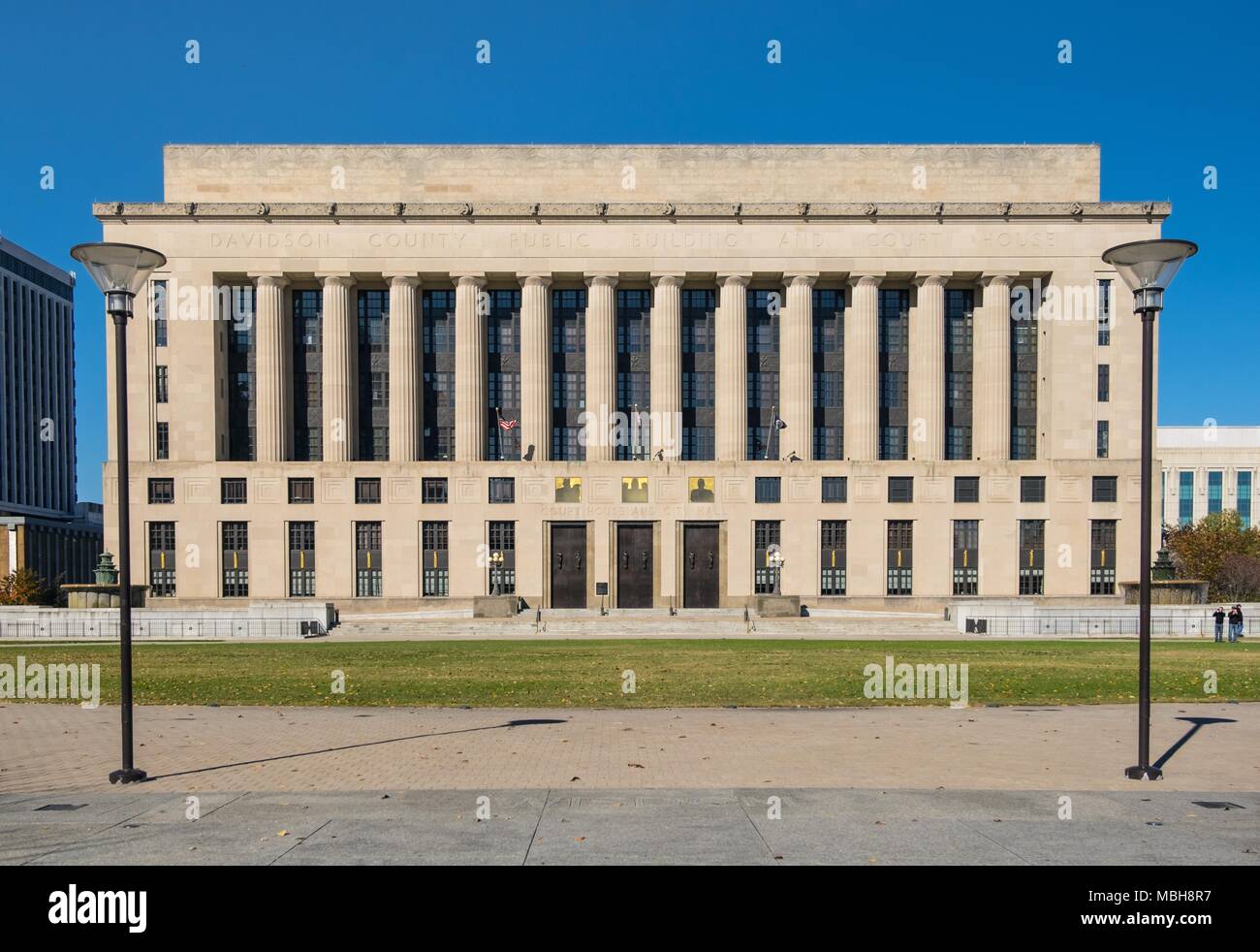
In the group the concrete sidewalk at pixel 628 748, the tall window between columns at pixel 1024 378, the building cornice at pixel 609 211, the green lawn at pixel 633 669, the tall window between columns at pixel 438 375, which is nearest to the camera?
the concrete sidewalk at pixel 628 748

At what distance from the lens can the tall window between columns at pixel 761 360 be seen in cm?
7262

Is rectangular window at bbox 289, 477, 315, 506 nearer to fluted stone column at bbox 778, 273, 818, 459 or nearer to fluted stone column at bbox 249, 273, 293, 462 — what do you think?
fluted stone column at bbox 249, 273, 293, 462

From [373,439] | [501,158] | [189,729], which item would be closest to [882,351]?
[501,158]

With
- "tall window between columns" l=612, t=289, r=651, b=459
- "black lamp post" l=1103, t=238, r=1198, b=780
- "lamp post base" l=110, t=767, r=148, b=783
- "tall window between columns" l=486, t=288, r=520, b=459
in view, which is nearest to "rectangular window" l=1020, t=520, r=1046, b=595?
"tall window between columns" l=612, t=289, r=651, b=459

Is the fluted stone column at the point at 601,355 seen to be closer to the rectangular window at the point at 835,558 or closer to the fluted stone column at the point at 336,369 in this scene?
the rectangular window at the point at 835,558

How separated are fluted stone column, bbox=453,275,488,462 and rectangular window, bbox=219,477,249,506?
15340 millimetres

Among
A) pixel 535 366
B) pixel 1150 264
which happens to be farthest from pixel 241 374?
pixel 1150 264

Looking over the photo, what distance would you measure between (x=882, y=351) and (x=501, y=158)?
33752mm

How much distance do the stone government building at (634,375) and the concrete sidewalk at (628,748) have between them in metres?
45.3

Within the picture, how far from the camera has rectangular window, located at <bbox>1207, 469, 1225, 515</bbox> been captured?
13438 centimetres

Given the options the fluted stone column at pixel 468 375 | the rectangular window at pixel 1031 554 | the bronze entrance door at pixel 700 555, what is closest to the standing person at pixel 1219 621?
the rectangular window at pixel 1031 554

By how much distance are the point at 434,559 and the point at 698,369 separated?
25194mm
